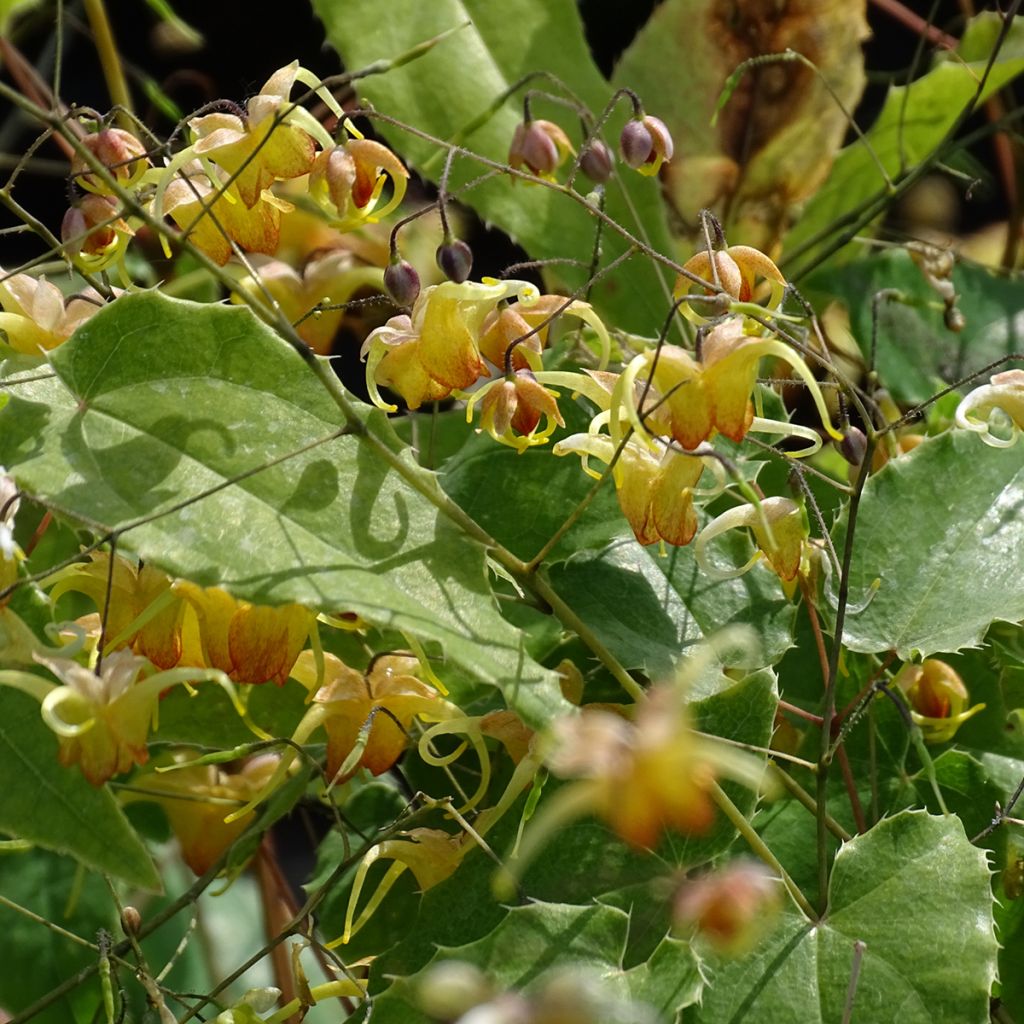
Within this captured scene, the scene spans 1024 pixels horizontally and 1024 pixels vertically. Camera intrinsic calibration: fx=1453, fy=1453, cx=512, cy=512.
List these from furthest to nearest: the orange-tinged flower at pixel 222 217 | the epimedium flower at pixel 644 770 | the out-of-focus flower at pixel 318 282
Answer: the out-of-focus flower at pixel 318 282 < the orange-tinged flower at pixel 222 217 < the epimedium flower at pixel 644 770

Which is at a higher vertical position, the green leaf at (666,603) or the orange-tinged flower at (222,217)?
the orange-tinged flower at (222,217)

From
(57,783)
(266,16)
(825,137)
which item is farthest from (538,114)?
(266,16)

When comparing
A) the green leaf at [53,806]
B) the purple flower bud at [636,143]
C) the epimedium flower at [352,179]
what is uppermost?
the epimedium flower at [352,179]

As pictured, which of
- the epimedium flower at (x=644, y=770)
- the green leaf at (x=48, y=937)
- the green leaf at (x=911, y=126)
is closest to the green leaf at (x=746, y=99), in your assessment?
the green leaf at (x=911, y=126)

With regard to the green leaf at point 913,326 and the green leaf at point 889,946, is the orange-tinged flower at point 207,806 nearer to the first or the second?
the green leaf at point 889,946

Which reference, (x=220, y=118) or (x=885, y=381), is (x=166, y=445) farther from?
(x=885, y=381)

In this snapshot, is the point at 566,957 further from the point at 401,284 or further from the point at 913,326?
the point at 913,326

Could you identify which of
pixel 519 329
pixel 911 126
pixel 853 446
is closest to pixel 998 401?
pixel 853 446
